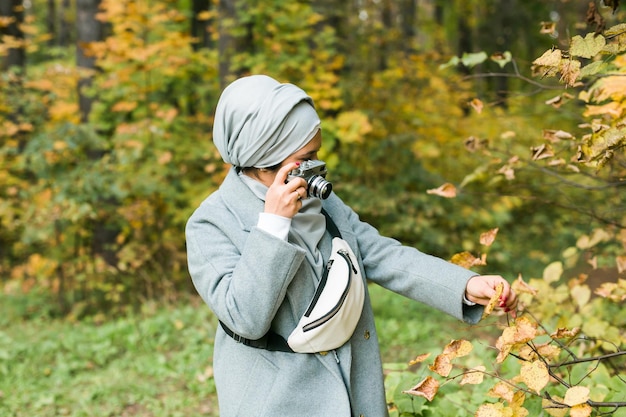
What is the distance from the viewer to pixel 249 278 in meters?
1.54

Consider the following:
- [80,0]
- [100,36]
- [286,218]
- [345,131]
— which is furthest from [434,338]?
[80,0]

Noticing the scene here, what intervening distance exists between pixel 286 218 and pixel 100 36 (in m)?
5.90

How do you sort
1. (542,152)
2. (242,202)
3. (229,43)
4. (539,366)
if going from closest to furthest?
(539,366)
(242,202)
(542,152)
(229,43)

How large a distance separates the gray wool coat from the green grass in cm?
138

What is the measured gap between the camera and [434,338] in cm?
463

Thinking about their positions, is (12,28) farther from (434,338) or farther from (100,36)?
(434,338)

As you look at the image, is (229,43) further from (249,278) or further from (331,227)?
(249,278)

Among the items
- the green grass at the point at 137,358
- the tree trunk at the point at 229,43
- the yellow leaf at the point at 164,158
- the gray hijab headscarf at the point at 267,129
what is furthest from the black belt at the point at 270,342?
the tree trunk at the point at 229,43

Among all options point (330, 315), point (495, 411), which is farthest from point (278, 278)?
point (495, 411)

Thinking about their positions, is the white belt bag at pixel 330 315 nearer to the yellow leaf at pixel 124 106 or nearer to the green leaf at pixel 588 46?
the green leaf at pixel 588 46

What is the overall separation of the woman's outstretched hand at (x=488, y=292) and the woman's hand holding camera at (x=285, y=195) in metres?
0.57

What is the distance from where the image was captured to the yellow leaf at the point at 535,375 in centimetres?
149

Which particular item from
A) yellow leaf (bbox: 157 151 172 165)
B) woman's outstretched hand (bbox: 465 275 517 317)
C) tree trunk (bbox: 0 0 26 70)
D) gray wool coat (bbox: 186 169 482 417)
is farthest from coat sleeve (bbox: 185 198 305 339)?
tree trunk (bbox: 0 0 26 70)

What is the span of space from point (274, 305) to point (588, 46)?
1.02m
